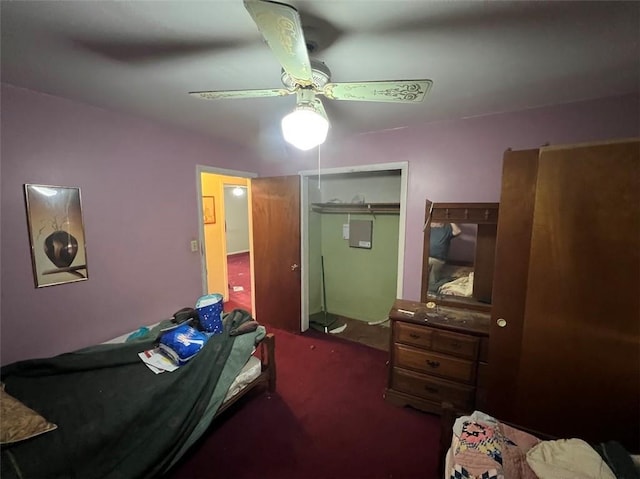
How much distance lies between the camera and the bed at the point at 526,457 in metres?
0.94

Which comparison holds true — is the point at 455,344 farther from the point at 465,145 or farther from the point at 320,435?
the point at 465,145

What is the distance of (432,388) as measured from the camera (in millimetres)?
2014

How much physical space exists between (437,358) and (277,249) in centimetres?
212

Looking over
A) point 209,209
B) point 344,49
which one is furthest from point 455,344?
point 209,209

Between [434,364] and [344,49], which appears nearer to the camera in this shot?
[344,49]

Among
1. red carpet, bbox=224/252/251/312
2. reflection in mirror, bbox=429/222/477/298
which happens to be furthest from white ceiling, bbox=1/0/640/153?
red carpet, bbox=224/252/251/312

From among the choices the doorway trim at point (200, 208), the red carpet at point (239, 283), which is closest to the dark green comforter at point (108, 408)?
the doorway trim at point (200, 208)

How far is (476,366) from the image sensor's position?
73.4 inches

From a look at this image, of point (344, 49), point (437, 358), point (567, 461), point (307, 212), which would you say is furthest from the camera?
point (307, 212)

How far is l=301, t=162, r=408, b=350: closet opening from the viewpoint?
10.6ft

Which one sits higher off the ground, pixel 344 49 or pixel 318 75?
pixel 344 49

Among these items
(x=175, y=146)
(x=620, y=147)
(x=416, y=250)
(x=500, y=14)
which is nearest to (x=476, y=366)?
(x=416, y=250)

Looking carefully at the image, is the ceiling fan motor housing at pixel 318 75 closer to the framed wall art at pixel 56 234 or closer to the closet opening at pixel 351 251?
the closet opening at pixel 351 251

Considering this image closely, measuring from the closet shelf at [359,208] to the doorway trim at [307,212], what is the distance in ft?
1.04
